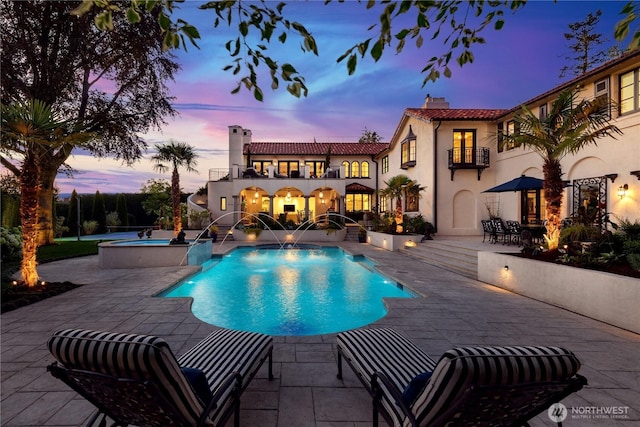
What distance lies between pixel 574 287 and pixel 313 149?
23473mm

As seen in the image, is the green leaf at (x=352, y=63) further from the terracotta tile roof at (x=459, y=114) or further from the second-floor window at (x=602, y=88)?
the terracotta tile roof at (x=459, y=114)

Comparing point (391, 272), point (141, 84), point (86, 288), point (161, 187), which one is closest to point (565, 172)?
point (391, 272)

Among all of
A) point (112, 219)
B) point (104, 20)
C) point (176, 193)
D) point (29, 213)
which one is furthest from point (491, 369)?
point (112, 219)

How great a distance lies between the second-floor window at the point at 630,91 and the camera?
968cm

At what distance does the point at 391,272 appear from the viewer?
952cm

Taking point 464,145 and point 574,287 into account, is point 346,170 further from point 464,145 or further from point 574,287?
point 574,287

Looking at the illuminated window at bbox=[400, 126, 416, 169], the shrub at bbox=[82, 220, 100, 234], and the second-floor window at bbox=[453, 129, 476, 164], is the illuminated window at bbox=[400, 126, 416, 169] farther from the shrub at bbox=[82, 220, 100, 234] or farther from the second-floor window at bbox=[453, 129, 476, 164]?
the shrub at bbox=[82, 220, 100, 234]

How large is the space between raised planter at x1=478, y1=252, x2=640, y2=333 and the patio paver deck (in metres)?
0.24

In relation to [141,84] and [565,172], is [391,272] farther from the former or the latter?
[141,84]

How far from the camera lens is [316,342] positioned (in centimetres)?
448

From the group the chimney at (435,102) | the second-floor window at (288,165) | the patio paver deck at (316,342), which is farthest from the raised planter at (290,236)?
the patio paver deck at (316,342)

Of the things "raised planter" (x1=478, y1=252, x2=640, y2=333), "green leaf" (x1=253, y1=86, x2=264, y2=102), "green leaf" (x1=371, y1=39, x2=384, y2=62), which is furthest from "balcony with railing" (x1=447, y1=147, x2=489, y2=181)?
"green leaf" (x1=253, y1=86, x2=264, y2=102)

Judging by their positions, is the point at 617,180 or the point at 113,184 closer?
the point at 617,180

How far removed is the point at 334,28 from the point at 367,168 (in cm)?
2387
